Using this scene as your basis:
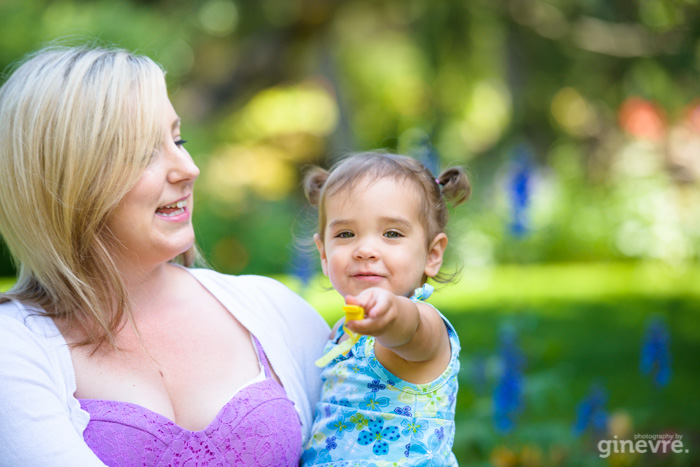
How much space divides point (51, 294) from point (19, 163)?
328 millimetres

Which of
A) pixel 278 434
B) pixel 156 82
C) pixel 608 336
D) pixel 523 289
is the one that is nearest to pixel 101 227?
pixel 156 82

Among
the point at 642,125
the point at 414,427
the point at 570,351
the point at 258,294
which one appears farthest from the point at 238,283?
the point at 642,125

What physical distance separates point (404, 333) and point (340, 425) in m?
0.41

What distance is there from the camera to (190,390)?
1.74 meters

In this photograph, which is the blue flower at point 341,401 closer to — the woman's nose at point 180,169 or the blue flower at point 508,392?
the woman's nose at point 180,169

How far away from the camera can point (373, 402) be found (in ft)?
5.57

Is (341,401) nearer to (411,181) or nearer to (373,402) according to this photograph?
(373,402)

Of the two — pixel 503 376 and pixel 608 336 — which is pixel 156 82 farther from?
pixel 608 336

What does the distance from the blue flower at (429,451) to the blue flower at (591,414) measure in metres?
1.24

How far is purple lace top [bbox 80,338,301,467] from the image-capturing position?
5.18ft

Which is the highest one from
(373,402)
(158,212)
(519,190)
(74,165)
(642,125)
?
(642,125)

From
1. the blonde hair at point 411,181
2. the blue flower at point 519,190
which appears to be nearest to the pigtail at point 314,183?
the blonde hair at point 411,181

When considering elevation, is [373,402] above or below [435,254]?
below

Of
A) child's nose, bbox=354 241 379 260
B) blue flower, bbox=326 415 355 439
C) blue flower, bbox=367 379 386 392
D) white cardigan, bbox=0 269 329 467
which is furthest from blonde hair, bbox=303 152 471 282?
blue flower, bbox=326 415 355 439
